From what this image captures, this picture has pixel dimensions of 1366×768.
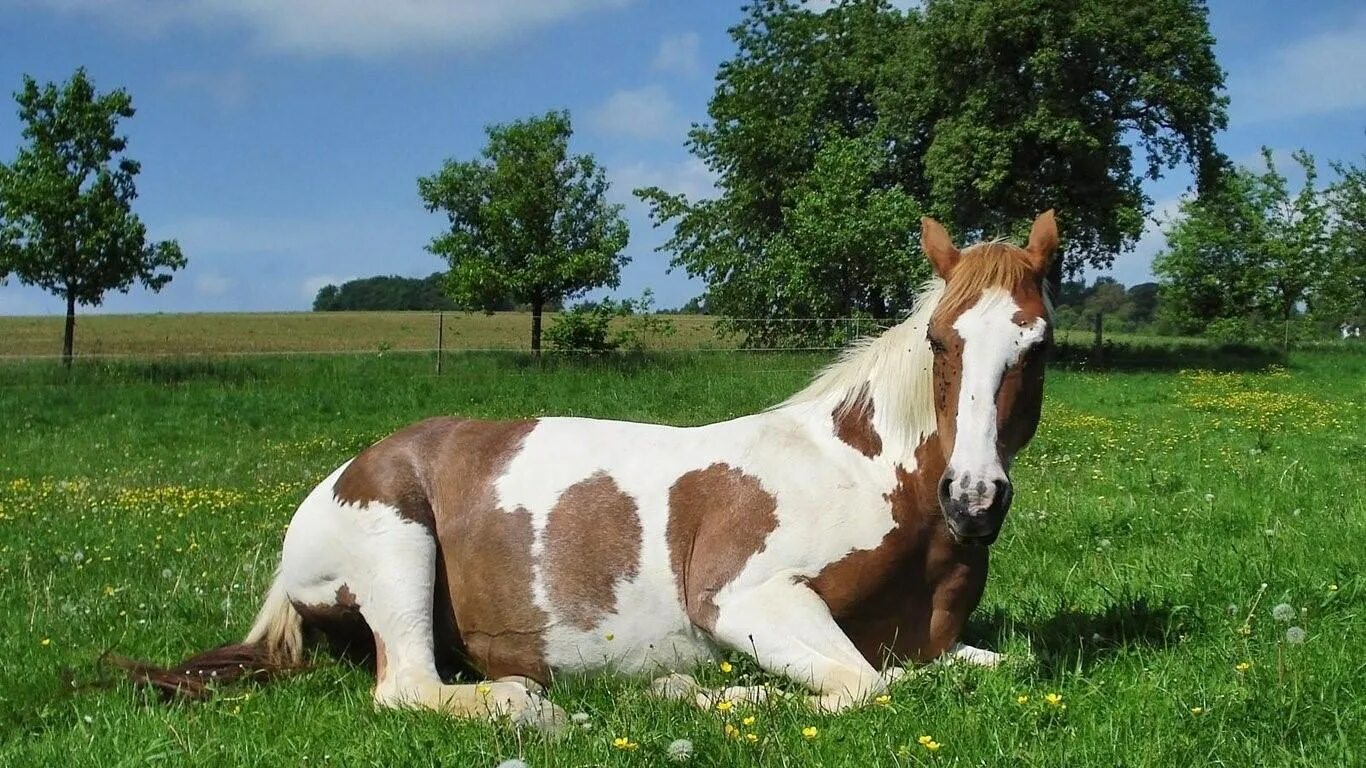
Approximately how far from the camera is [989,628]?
15.9 feet

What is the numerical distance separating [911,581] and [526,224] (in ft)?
81.7

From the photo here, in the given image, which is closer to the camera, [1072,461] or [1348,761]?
[1348,761]

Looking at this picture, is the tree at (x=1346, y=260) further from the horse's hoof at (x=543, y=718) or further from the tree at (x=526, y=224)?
the horse's hoof at (x=543, y=718)

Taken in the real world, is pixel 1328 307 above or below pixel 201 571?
above

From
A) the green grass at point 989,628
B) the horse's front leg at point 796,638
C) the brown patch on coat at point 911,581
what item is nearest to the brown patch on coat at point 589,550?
the green grass at point 989,628

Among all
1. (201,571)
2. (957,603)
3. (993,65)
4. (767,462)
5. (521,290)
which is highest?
(993,65)

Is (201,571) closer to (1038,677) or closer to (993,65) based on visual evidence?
(1038,677)

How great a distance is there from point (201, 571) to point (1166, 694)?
19.0 ft

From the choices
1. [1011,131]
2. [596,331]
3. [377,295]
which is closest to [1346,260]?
[1011,131]

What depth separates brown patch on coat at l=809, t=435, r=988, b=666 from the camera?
403 centimetres

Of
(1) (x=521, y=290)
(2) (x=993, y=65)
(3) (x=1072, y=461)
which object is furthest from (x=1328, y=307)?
(3) (x=1072, y=461)

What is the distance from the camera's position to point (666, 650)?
4.24 m

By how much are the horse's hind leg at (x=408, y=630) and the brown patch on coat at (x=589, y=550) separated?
386 mm

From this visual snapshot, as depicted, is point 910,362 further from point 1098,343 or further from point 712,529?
point 1098,343
